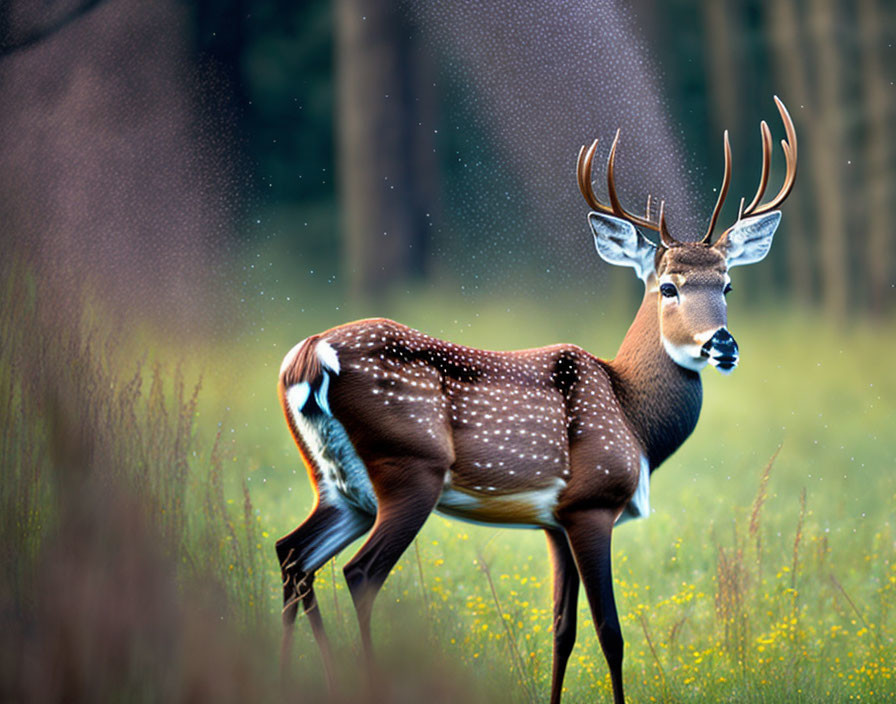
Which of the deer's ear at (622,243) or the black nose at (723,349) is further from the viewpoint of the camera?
the deer's ear at (622,243)

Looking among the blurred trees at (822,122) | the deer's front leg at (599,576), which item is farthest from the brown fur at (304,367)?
the blurred trees at (822,122)

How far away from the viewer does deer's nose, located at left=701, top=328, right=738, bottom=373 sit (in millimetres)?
4969

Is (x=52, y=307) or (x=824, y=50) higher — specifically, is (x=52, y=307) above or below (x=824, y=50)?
below

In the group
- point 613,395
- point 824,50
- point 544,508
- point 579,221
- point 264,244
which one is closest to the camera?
point 544,508

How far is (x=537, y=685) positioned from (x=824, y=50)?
859 cm

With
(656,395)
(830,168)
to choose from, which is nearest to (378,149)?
(830,168)

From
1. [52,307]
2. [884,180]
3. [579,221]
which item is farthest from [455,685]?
[884,180]

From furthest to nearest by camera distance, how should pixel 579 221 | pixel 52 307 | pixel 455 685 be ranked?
1. pixel 579 221
2. pixel 52 307
3. pixel 455 685

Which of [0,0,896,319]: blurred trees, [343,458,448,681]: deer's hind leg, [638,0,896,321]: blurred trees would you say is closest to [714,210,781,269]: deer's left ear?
[343,458,448,681]: deer's hind leg

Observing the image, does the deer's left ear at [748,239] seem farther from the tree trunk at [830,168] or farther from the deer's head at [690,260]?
the tree trunk at [830,168]

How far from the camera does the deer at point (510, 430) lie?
4.74 meters

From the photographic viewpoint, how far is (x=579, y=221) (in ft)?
30.2

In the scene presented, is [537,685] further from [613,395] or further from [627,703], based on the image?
[613,395]

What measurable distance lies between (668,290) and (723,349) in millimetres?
416
